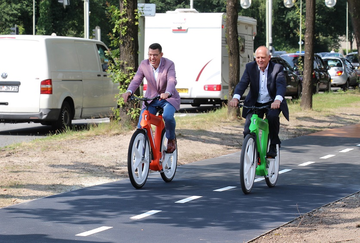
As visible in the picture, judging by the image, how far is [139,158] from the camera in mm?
8641

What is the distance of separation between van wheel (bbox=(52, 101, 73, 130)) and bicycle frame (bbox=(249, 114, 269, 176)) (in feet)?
24.3

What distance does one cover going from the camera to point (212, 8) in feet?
254

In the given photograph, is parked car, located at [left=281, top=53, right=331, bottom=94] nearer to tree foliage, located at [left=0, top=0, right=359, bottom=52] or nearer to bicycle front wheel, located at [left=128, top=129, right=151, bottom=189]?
tree foliage, located at [left=0, top=0, right=359, bottom=52]

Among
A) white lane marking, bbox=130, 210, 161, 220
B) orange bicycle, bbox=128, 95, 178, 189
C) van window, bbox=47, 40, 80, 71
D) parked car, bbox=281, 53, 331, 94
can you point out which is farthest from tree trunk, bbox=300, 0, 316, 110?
white lane marking, bbox=130, 210, 161, 220

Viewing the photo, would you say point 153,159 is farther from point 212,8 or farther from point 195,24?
point 212,8

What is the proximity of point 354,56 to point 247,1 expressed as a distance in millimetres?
22424

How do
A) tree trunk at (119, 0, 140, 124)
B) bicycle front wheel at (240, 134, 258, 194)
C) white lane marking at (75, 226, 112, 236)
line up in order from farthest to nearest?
tree trunk at (119, 0, 140, 124), bicycle front wheel at (240, 134, 258, 194), white lane marking at (75, 226, 112, 236)

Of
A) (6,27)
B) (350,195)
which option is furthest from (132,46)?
(6,27)

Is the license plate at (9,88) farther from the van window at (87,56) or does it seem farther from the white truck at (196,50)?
the white truck at (196,50)

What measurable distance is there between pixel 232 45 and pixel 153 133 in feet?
28.2

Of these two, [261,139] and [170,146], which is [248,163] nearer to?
[261,139]

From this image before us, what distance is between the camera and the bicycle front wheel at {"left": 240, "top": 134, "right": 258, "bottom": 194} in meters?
8.11

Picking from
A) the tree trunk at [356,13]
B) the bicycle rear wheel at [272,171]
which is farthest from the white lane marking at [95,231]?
the tree trunk at [356,13]

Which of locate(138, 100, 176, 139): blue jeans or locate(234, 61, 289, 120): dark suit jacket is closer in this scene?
locate(234, 61, 289, 120): dark suit jacket
